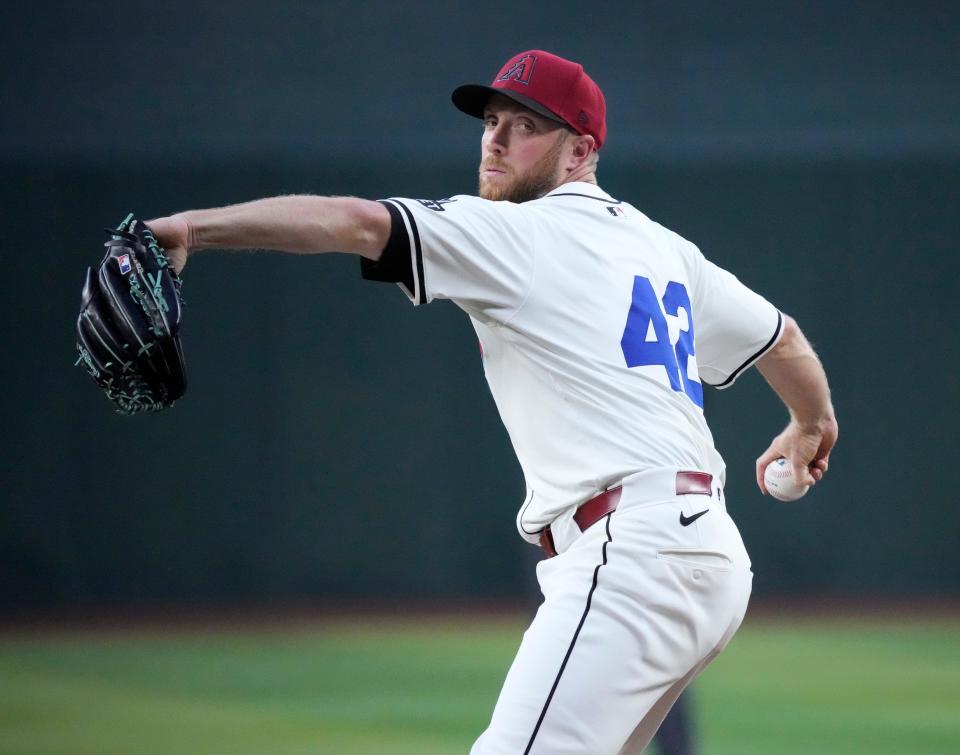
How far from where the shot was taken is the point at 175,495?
26.7 feet

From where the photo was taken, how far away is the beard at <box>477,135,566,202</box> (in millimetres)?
2656

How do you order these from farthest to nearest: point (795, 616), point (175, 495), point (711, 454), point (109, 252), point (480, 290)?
1. point (175, 495)
2. point (795, 616)
3. point (711, 454)
4. point (480, 290)
5. point (109, 252)

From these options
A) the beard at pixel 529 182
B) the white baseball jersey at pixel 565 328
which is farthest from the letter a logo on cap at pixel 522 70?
the white baseball jersey at pixel 565 328

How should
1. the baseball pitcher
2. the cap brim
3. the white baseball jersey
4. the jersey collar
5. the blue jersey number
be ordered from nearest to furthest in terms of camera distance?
the baseball pitcher
the white baseball jersey
the blue jersey number
the jersey collar
the cap brim

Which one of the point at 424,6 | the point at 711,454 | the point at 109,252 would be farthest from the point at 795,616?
the point at 109,252

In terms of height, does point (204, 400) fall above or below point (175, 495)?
above

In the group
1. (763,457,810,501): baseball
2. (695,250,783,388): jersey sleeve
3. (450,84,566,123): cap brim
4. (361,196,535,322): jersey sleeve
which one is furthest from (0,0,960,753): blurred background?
(361,196,535,322): jersey sleeve

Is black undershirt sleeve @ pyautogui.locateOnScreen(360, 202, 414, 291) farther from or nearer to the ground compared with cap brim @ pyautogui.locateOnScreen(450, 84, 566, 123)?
nearer to the ground

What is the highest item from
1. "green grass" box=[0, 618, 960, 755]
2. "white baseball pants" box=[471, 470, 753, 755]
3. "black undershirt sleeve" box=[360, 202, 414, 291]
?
"black undershirt sleeve" box=[360, 202, 414, 291]

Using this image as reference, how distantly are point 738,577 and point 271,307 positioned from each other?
646cm

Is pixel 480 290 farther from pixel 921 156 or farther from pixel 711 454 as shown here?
pixel 921 156

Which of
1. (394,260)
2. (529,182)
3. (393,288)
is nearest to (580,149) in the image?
(529,182)

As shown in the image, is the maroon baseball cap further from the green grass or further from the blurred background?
the blurred background

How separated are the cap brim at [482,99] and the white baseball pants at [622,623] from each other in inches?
31.8
